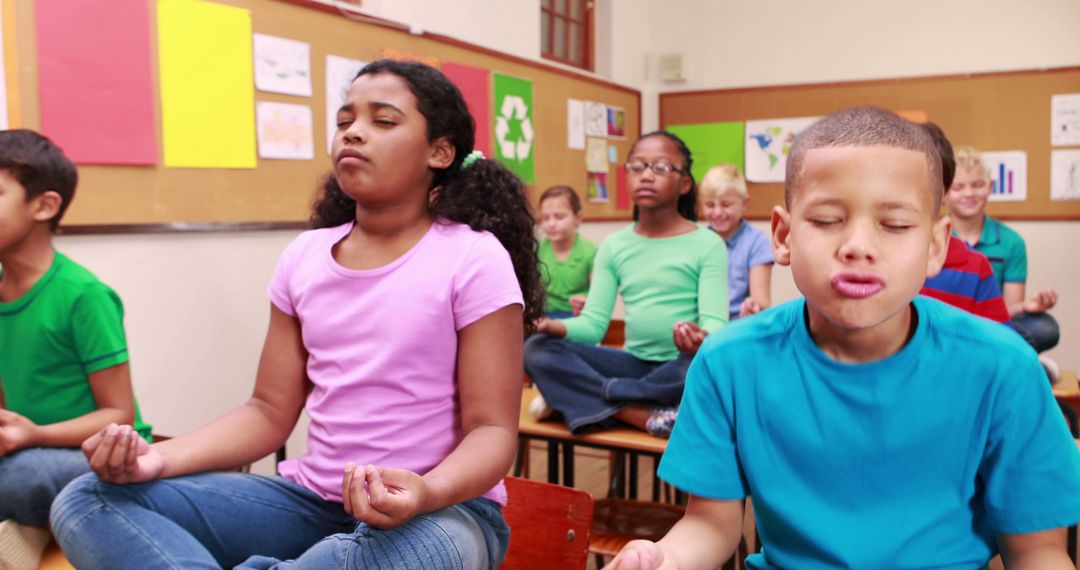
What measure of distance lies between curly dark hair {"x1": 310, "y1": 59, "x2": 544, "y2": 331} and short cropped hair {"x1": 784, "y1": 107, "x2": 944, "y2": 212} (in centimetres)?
61

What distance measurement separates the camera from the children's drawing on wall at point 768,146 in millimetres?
5875

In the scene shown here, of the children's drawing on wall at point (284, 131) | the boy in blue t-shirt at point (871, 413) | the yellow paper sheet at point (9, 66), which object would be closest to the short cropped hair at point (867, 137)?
the boy in blue t-shirt at point (871, 413)

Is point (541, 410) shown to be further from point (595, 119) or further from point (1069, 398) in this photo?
point (595, 119)

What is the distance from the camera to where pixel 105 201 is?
8.91 feet

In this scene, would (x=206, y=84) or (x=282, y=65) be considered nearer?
(x=206, y=84)

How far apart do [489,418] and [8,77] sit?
6.33 ft

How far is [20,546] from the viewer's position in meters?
1.54

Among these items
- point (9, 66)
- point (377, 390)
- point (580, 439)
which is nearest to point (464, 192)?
point (377, 390)

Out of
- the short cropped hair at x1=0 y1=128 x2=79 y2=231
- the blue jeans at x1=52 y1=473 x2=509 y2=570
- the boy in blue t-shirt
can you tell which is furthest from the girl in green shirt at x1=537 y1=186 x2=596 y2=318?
the boy in blue t-shirt

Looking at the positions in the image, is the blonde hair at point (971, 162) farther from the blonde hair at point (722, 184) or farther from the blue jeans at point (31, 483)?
the blue jeans at point (31, 483)

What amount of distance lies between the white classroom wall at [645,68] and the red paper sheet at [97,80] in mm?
282

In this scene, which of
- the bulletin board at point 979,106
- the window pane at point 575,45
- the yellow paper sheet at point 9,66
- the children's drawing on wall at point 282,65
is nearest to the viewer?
the yellow paper sheet at point 9,66

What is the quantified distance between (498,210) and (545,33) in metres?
3.85

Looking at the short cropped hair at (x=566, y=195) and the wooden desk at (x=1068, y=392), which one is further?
the short cropped hair at (x=566, y=195)
